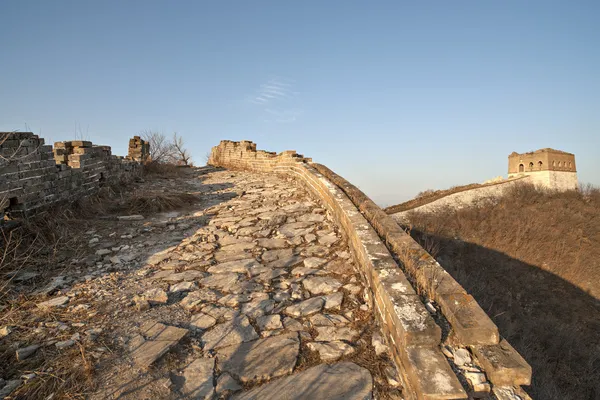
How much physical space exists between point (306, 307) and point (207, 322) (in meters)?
0.85

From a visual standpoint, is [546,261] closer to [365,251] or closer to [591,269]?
[591,269]

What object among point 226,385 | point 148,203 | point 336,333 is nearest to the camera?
point 226,385

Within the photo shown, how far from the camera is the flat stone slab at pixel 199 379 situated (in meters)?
1.89

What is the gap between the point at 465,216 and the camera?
21.8m

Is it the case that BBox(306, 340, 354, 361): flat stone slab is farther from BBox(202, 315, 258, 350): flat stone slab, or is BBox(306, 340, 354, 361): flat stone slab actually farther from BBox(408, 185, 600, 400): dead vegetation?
BBox(408, 185, 600, 400): dead vegetation

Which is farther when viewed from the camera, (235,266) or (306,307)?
(235,266)

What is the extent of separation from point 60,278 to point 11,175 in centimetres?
198

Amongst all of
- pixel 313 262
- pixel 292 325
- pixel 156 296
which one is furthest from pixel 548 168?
pixel 156 296

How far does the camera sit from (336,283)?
3236 mm

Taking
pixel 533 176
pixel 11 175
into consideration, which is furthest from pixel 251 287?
pixel 533 176

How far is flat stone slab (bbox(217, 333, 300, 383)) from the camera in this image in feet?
6.76

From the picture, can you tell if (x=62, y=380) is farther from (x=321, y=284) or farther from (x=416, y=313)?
(x=416, y=313)

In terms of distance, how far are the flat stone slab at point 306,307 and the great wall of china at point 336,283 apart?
0.02 meters

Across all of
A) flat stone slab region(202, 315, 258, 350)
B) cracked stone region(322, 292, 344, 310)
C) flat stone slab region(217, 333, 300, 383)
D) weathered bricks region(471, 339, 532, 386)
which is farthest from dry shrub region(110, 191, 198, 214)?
weathered bricks region(471, 339, 532, 386)
